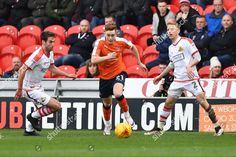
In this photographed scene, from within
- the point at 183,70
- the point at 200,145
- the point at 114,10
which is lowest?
the point at 200,145

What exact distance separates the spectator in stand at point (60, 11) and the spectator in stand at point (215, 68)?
5794mm

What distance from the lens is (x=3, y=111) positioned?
2136 centimetres

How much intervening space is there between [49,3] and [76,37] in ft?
6.49

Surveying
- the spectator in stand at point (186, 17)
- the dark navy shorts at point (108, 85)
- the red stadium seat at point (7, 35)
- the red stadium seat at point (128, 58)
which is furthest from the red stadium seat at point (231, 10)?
the red stadium seat at point (7, 35)

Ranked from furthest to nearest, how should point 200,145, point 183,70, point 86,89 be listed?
point 86,89
point 183,70
point 200,145

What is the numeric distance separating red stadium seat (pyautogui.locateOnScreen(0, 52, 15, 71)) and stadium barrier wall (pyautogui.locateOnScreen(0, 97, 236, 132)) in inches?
160

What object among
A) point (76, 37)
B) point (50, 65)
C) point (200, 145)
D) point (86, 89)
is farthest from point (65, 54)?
point (200, 145)

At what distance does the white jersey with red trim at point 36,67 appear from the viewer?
17797mm

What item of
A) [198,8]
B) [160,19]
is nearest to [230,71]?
[160,19]

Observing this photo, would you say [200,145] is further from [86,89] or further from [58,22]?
[58,22]

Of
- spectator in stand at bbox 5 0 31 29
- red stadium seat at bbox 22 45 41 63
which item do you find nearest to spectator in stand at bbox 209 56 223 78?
red stadium seat at bbox 22 45 41 63

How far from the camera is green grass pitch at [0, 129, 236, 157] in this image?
14.1 metres

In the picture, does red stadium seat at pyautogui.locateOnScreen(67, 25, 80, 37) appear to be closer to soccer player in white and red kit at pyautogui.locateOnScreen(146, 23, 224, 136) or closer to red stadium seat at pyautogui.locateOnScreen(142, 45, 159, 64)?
red stadium seat at pyautogui.locateOnScreen(142, 45, 159, 64)

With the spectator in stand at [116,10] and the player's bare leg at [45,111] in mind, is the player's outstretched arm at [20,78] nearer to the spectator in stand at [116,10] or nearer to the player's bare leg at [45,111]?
the player's bare leg at [45,111]
